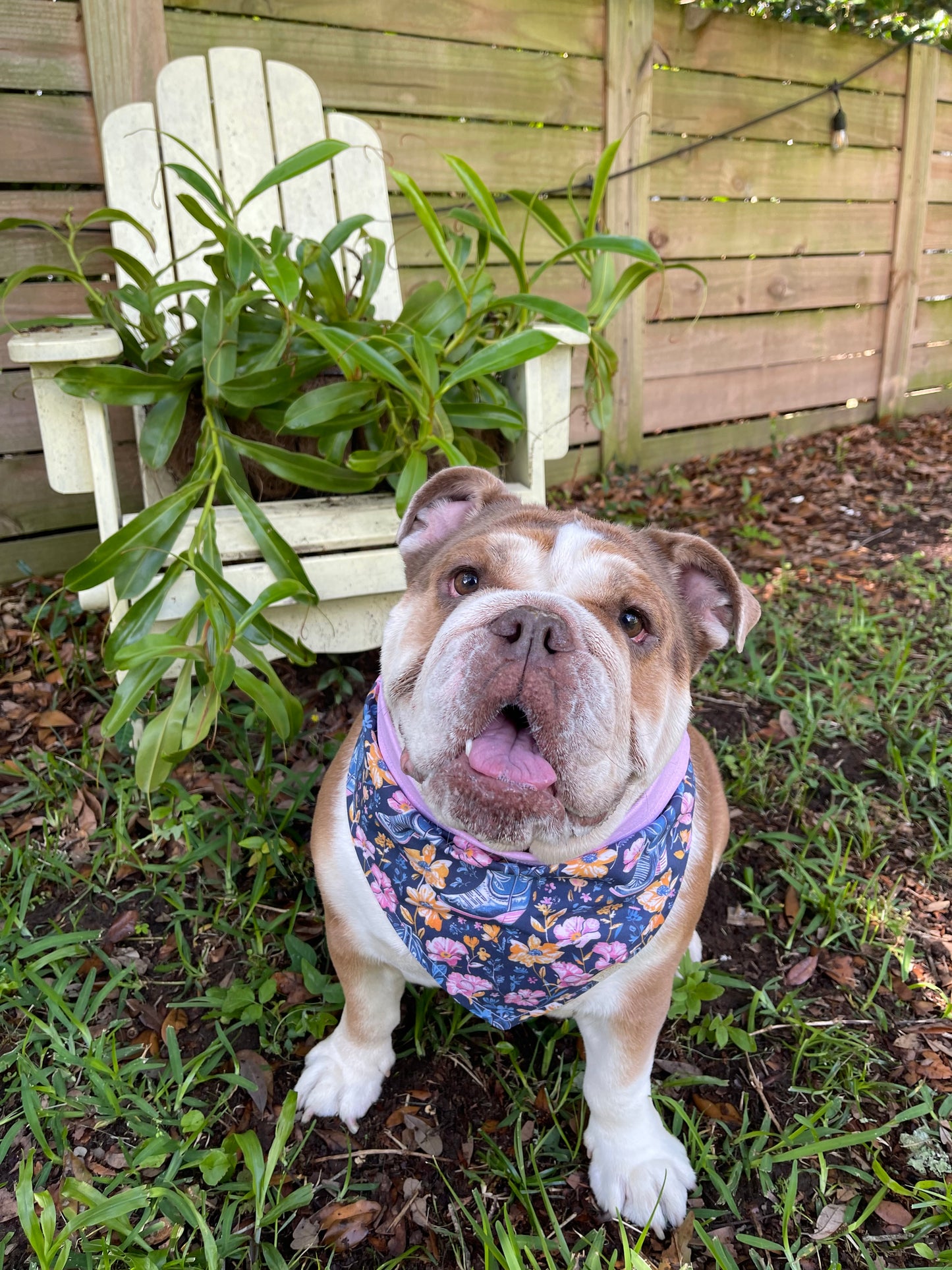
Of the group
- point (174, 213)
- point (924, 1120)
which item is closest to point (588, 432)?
point (174, 213)

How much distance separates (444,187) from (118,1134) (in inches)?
163

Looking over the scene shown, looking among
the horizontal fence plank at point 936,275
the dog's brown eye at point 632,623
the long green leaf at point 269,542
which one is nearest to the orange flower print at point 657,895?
the dog's brown eye at point 632,623

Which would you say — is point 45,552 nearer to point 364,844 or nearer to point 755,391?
point 364,844

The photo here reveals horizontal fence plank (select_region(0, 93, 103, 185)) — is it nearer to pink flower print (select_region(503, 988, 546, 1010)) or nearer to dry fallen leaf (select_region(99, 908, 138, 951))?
dry fallen leaf (select_region(99, 908, 138, 951))

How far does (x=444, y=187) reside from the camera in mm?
4312

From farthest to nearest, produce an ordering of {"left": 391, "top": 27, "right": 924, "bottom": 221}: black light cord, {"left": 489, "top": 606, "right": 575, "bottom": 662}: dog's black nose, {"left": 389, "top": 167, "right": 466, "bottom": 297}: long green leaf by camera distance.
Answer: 1. {"left": 391, "top": 27, "right": 924, "bottom": 221}: black light cord
2. {"left": 389, "top": 167, "right": 466, "bottom": 297}: long green leaf
3. {"left": 489, "top": 606, "right": 575, "bottom": 662}: dog's black nose

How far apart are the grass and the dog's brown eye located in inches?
42.5

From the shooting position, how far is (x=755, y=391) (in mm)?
6000

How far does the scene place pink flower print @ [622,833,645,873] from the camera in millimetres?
1664

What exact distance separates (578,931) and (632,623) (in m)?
0.60

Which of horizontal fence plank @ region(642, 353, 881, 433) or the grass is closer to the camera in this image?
the grass

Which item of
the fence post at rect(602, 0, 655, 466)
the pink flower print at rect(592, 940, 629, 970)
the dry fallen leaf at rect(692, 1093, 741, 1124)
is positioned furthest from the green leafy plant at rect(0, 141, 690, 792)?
the fence post at rect(602, 0, 655, 466)

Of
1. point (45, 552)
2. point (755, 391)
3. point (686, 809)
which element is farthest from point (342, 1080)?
point (755, 391)

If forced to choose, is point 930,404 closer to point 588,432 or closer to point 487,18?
point 588,432
